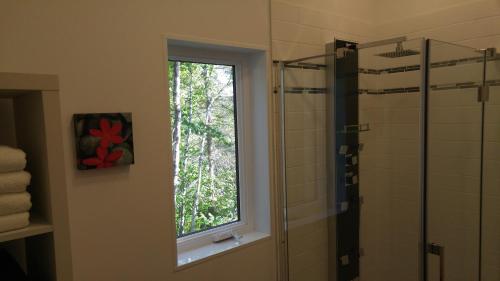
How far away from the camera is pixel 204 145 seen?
192 centimetres

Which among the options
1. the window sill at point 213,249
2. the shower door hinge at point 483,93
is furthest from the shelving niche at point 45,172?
the shower door hinge at point 483,93

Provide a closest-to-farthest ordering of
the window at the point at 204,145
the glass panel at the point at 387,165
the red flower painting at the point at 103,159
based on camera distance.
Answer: the red flower painting at the point at 103,159, the window at the point at 204,145, the glass panel at the point at 387,165

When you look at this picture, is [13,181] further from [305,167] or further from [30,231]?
[305,167]

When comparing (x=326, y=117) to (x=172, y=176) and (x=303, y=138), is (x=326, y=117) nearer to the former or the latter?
(x=303, y=138)

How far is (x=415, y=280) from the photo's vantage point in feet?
6.85

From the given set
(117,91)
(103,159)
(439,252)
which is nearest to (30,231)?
(103,159)

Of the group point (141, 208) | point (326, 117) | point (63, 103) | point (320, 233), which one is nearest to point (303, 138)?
point (326, 117)

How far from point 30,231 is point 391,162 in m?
2.16

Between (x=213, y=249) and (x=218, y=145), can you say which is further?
(x=218, y=145)

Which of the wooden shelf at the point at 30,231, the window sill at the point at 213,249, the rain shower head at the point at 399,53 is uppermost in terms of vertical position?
the rain shower head at the point at 399,53

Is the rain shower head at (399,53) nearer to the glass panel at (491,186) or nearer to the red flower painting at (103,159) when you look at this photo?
the glass panel at (491,186)

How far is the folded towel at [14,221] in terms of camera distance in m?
0.86

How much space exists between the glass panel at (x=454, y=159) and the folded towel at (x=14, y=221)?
1751 mm

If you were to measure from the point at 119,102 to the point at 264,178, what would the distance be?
0.92 metres
